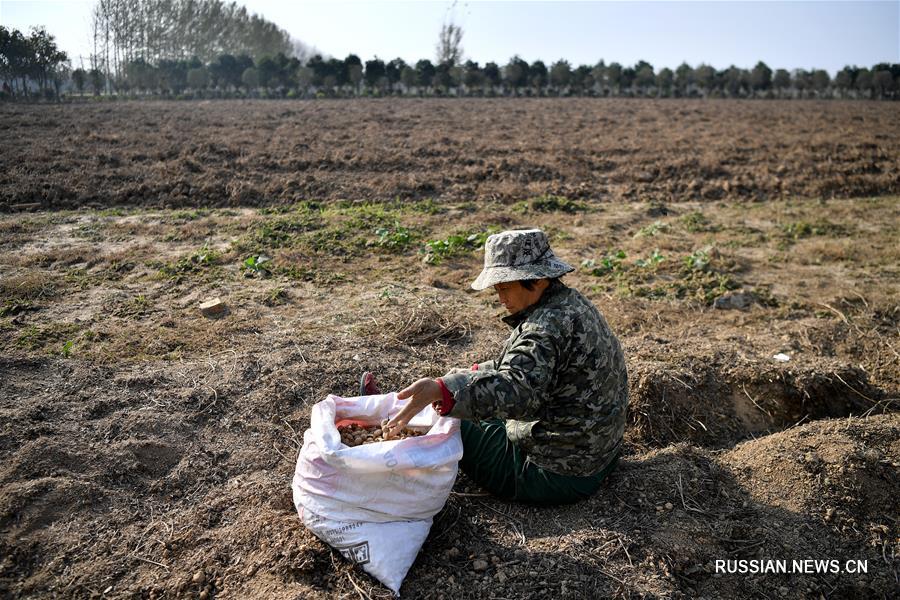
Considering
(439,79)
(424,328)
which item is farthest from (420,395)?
(439,79)

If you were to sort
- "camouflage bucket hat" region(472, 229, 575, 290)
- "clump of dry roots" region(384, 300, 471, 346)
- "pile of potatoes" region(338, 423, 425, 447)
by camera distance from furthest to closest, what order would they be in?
"clump of dry roots" region(384, 300, 471, 346), "pile of potatoes" region(338, 423, 425, 447), "camouflage bucket hat" region(472, 229, 575, 290)

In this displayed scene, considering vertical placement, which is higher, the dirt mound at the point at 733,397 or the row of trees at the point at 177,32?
the row of trees at the point at 177,32

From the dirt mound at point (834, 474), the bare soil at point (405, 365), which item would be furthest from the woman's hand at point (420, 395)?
the dirt mound at point (834, 474)

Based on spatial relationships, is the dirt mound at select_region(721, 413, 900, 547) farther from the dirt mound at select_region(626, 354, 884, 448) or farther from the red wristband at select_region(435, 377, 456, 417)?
the red wristband at select_region(435, 377, 456, 417)

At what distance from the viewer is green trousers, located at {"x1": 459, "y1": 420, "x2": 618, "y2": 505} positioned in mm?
2604

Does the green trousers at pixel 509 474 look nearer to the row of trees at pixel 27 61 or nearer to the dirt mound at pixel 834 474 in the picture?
the dirt mound at pixel 834 474

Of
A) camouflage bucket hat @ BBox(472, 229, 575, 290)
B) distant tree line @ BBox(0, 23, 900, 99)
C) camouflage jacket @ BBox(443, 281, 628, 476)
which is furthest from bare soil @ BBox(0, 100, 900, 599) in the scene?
distant tree line @ BBox(0, 23, 900, 99)

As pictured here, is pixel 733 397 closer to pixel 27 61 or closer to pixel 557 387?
pixel 557 387

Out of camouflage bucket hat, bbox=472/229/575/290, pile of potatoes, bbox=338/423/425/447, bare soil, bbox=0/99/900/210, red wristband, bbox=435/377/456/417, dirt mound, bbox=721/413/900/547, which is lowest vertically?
dirt mound, bbox=721/413/900/547

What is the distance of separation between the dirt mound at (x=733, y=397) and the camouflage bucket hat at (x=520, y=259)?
161 centimetres

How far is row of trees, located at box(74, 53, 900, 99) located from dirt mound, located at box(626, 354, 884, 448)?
3232 cm

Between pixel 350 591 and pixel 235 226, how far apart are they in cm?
585

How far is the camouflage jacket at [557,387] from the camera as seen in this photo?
221cm

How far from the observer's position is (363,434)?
261 centimetres
